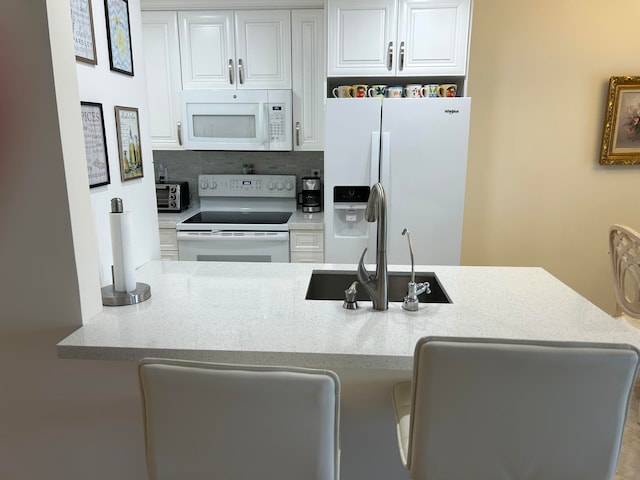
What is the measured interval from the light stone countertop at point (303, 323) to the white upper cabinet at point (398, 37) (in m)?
1.63

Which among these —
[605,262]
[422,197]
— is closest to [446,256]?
[422,197]

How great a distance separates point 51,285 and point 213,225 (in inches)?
70.1

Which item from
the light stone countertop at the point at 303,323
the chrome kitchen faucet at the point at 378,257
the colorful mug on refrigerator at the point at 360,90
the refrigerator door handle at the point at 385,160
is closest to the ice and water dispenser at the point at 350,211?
the refrigerator door handle at the point at 385,160

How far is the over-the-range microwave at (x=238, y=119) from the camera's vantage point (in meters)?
3.16

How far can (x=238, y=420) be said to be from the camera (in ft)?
3.13

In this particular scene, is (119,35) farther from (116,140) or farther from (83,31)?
(116,140)

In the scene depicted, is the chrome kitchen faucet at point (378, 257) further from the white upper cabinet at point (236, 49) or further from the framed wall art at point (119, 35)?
the white upper cabinet at point (236, 49)

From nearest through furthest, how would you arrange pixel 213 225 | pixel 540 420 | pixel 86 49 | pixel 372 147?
1. pixel 540 420
2. pixel 86 49
3. pixel 372 147
4. pixel 213 225

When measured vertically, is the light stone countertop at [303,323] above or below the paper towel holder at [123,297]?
below

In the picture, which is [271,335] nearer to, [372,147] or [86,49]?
[86,49]

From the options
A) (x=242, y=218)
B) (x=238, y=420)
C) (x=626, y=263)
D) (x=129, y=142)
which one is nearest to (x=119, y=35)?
(x=129, y=142)

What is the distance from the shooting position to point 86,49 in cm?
148

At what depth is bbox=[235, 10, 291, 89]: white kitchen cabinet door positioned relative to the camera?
311 centimetres

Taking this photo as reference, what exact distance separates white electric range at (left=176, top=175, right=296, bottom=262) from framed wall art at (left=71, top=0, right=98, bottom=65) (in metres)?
1.70
